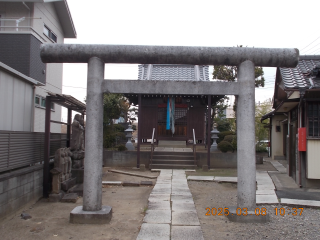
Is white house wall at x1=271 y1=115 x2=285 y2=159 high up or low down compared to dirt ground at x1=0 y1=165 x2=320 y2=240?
up

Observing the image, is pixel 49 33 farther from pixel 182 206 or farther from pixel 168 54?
pixel 182 206

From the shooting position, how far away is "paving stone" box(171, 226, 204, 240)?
529 centimetres

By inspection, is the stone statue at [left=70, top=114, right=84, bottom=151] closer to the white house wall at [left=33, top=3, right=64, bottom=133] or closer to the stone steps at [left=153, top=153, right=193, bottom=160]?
the white house wall at [left=33, top=3, right=64, bottom=133]

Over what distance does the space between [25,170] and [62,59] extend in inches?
115

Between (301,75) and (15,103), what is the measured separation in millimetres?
9210

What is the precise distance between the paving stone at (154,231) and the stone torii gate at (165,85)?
2.93ft

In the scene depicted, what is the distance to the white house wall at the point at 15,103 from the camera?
7.47 m

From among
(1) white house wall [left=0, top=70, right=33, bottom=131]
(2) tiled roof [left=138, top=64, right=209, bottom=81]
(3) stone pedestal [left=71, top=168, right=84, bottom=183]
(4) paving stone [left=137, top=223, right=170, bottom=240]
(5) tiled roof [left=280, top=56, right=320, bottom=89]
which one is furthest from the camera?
(2) tiled roof [left=138, top=64, right=209, bottom=81]

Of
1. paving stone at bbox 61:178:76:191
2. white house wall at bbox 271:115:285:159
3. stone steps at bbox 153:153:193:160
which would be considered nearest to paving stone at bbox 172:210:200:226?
paving stone at bbox 61:178:76:191

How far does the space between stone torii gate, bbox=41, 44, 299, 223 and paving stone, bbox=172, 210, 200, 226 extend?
958mm

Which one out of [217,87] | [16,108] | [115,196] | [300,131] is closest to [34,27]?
[16,108]

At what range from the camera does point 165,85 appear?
6328 millimetres

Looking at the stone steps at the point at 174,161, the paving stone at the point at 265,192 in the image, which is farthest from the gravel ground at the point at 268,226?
the stone steps at the point at 174,161

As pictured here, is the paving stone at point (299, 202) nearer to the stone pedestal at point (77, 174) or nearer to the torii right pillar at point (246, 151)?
the torii right pillar at point (246, 151)
